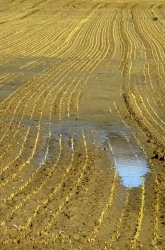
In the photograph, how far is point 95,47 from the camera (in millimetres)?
31125

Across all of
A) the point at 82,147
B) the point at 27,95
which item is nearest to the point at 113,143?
the point at 82,147

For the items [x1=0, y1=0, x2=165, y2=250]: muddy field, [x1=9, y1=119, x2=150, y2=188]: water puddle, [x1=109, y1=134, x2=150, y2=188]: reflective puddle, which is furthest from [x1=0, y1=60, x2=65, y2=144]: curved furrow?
[x1=109, y1=134, x2=150, y2=188]: reflective puddle

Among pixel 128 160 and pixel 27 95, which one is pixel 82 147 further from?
pixel 27 95

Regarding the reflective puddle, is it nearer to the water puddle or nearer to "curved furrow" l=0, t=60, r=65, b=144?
the water puddle

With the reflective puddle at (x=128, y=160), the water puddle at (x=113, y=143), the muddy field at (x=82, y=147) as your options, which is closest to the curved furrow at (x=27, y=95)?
the muddy field at (x=82, y=147)

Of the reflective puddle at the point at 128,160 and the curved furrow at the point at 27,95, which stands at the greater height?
the reflective puddle at the point at 128,160

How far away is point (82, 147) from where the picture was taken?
12.4 m

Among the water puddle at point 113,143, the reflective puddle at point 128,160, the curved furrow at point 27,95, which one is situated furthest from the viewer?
the curved furrow at point 27,95

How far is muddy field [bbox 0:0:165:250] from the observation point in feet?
26.5

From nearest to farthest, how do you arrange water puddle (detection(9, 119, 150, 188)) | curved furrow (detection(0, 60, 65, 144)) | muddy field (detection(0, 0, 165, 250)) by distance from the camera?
muddy field (detection(0, 0, 165, 250))
water puddle (detection(9, 119, 150, 188))
curved furrow (detection(0, 60, 65, 144))

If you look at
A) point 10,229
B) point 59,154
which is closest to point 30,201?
point 10,229

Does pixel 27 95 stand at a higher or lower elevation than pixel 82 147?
lower

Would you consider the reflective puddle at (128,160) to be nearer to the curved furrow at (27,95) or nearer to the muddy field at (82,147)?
the muddy field at (82,147)

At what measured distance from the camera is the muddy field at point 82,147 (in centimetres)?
809
